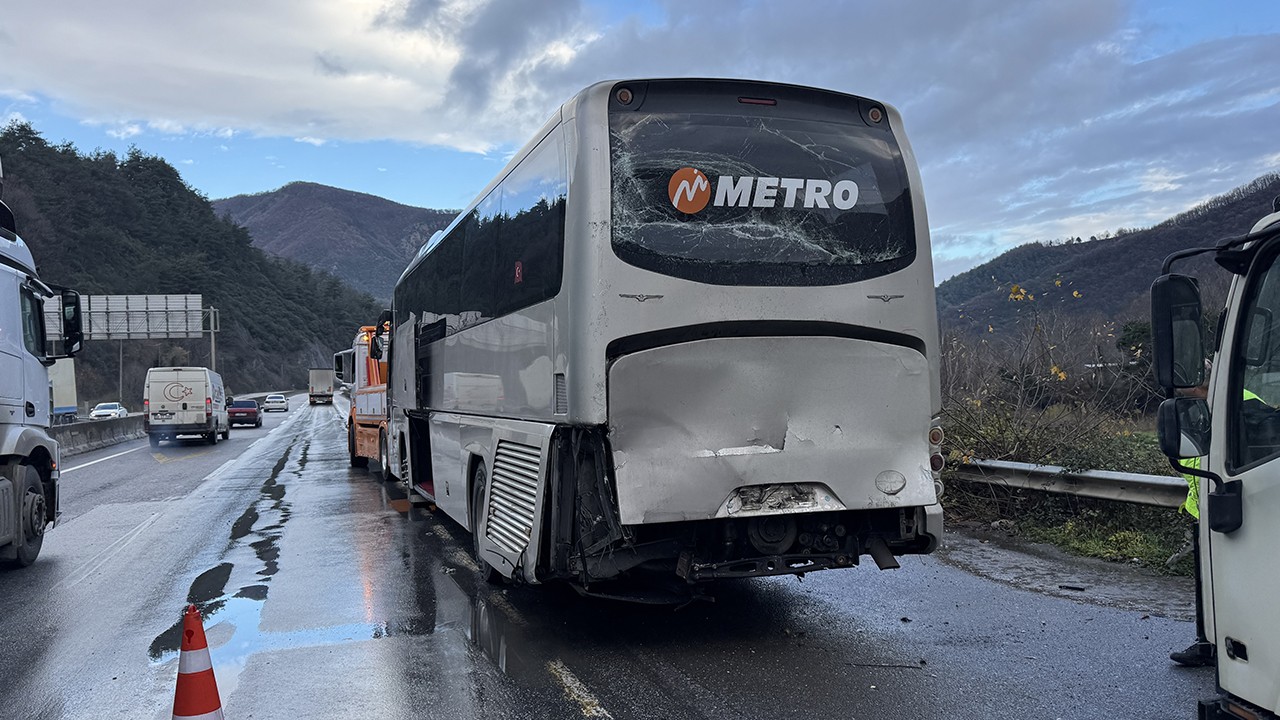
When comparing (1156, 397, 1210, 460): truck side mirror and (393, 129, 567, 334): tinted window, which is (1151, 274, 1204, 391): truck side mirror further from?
(393, 129, 567, 334): tinted window

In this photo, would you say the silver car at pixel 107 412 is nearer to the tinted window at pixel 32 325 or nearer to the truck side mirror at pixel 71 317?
the truck side mirror at pixel 71 317

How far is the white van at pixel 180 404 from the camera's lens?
101 feet

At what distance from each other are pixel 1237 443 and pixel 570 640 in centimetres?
412

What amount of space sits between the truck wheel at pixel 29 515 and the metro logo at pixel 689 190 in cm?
725

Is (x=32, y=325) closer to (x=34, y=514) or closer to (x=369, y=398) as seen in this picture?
(x=34, y=514)

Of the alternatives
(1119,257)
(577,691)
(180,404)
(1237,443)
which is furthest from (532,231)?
(1119,257)

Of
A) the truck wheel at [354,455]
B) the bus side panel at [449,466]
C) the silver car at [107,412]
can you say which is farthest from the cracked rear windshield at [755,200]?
the silver car at [107,412]

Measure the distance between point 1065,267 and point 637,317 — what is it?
58.0 meters

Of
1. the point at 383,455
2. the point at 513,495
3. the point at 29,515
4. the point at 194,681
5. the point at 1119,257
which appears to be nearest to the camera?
the point at 194,681

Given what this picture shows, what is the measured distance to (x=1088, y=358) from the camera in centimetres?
1188

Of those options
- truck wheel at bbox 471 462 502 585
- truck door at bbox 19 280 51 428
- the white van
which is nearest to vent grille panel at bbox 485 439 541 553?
truck wheel at bbox 471 462 502 585

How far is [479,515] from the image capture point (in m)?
7.97

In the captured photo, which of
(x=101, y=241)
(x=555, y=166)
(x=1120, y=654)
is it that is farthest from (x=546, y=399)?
(x=101, y=241)

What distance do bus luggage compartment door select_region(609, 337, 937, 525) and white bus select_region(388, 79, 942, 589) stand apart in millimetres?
12
